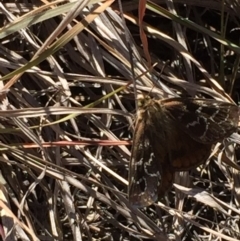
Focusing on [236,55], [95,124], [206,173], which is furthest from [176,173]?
[236,55]

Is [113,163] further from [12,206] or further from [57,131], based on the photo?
[12,206]

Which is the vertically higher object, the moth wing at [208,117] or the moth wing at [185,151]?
the moth wing at [208,117]

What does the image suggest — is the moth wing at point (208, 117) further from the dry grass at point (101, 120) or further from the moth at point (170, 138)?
the dry grass at point (101, 120)

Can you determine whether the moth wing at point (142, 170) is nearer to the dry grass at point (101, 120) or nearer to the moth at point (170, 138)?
the moth at point (170, 138)

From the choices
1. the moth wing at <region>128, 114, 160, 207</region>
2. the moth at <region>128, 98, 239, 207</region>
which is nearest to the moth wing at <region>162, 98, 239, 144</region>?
the moth at <region>128, 98, 239, 207</region>

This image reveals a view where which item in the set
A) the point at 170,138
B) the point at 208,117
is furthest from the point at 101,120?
the point at 208,117

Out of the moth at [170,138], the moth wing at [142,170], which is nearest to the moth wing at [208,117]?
the moth at [170,138]

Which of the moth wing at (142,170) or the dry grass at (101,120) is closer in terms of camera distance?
the moth wing at (142,170)

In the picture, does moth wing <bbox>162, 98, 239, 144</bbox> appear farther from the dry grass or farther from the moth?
the dry grass
